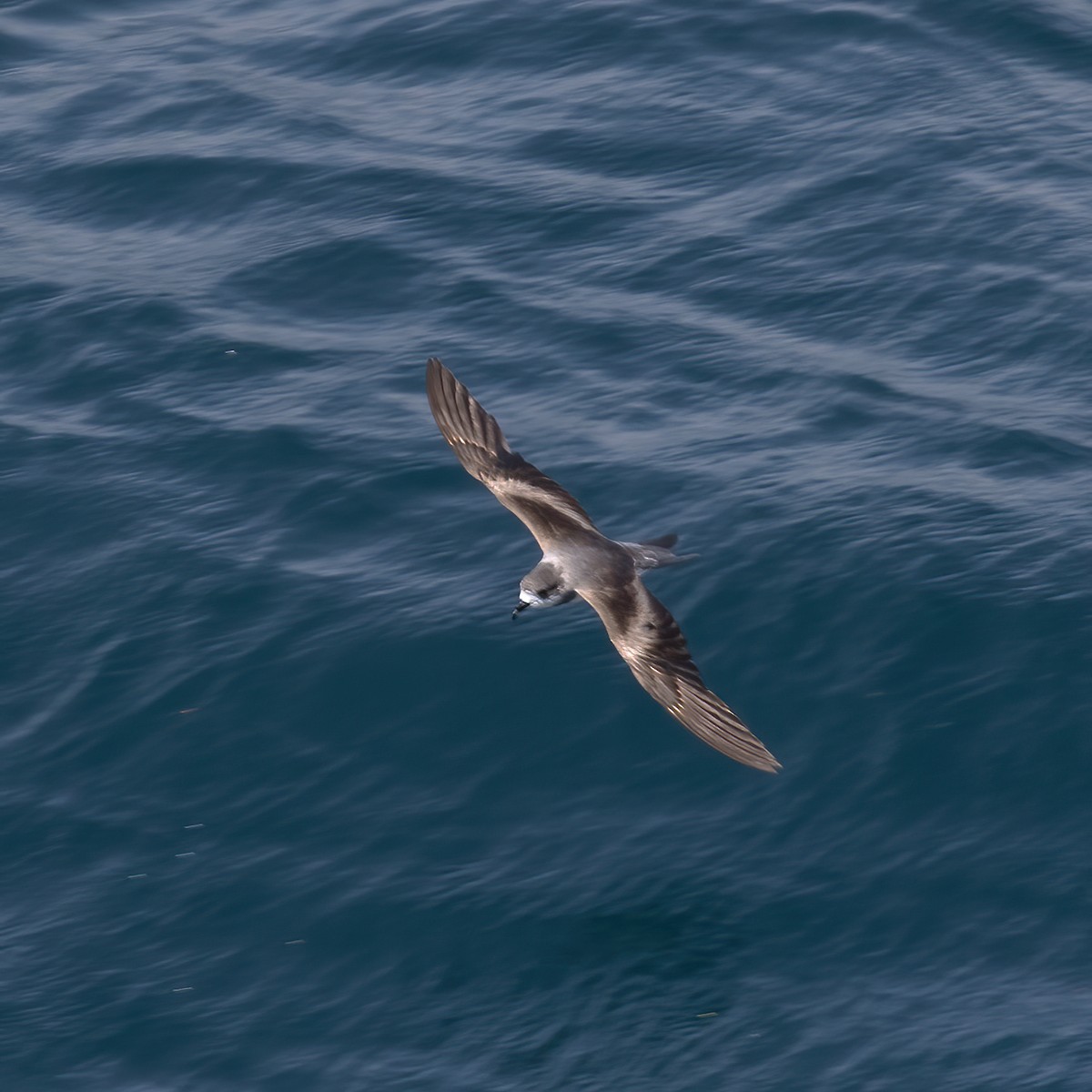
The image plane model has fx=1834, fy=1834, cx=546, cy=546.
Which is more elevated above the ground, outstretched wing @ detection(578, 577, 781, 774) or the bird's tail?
the bird's tail

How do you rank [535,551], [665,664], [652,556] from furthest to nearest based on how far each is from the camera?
[535,551]
[652,556]
[665,664]

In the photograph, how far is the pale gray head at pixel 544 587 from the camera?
70.1ft

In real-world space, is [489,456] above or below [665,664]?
above

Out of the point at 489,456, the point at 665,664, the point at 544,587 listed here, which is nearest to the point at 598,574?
the point at 544,587

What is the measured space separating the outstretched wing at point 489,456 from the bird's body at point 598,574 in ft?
0.04

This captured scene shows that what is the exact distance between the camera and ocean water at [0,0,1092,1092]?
2142 centimetres

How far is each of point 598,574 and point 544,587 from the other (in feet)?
2.11

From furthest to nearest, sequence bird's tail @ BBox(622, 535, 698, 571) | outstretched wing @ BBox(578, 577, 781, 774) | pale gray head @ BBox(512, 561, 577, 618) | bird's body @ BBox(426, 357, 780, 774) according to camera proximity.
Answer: bird's tail @ BBox(622, 535, 698, 571) < pale gray head @ BBox(512, 561, 577, 618) < bird's body @ BBox(426, 357, 780, 774) < outstretched wing @ BBox(578, 577, 781, 774)

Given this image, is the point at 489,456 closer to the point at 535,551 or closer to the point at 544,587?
the point at 544,587

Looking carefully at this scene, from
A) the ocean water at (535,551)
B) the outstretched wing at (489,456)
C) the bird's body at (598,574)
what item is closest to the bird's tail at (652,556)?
the bird's body at (598,574)

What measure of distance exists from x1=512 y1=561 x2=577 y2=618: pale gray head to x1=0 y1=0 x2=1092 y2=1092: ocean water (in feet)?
11.0

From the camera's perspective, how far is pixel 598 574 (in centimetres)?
2138

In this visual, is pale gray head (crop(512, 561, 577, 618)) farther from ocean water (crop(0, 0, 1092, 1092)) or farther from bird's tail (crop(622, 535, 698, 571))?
ocean water (crop(0, 0, 1092, 1092))

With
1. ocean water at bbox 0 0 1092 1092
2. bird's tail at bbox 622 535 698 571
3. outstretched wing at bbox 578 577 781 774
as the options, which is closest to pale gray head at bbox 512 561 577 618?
outstretched wing at bbox 578 577 781 774
